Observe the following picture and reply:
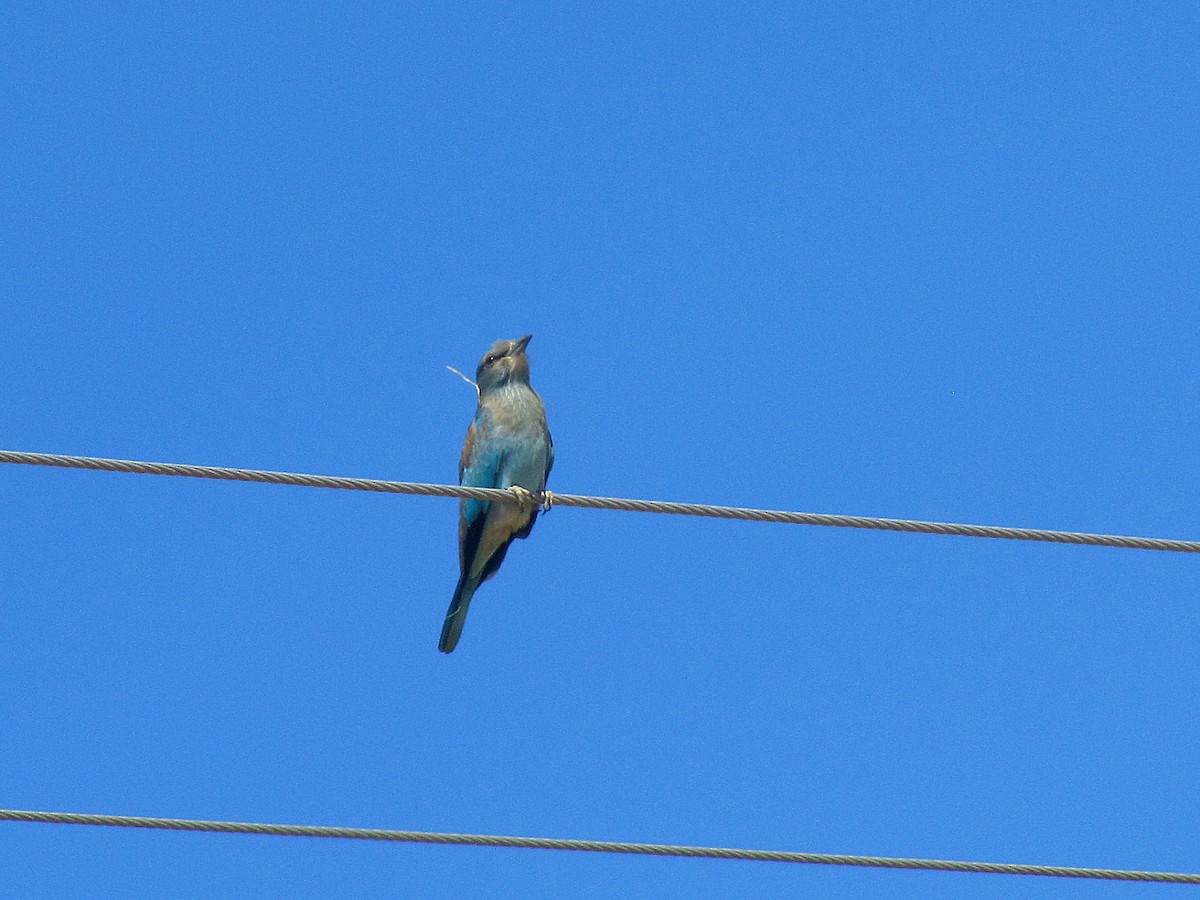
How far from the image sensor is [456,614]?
8125 millimetres

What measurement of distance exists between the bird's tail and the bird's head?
3.42ft

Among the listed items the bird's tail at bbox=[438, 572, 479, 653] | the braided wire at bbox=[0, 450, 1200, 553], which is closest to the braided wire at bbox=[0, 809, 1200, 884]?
the braided wire at bbox=[0, 450, 1200, 553]

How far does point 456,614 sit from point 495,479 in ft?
2.25

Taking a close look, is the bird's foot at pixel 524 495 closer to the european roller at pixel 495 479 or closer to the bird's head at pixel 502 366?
the european roller at pixel 495 479

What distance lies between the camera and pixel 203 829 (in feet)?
15.9

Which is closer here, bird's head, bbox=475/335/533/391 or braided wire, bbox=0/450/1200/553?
braided wire, bbox=0/450/1200/553

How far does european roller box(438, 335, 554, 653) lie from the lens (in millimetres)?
8055

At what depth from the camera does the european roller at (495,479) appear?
8055 millimetres

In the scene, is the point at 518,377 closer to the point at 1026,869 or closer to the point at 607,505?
the point at 607,505

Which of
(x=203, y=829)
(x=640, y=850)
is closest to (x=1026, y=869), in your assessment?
(x=640, y=850)

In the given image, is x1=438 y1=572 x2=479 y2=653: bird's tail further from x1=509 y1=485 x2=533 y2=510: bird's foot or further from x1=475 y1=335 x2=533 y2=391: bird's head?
x1=475 y1=335 x2=533 y2=391: bird's head

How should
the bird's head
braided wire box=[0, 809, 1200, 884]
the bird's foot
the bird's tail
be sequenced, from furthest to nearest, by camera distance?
the bird's head < the bird's tail < the bird's foot < braided wire box=[0, 809, 1200, 884]

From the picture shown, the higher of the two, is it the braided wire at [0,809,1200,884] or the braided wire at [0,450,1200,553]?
the braided wire at [0,450,1200,553]

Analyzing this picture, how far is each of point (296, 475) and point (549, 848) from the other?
142 centimetres
